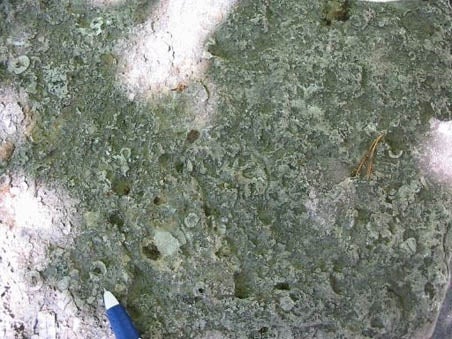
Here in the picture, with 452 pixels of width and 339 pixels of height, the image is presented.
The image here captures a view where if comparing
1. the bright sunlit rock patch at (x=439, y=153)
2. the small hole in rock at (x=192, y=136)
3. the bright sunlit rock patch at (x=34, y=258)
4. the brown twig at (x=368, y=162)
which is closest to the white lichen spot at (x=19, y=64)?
the bright sunlit rock patch at (x=34, y=258)

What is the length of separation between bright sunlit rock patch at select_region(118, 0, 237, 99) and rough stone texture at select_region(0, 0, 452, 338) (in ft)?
0.10

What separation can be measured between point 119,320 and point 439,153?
0.79 meters

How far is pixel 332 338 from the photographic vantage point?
1405 millimetres

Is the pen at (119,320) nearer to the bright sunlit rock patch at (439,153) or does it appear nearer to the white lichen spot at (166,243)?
the white lichen spot at (166,243)

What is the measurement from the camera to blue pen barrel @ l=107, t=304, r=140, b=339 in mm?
1379

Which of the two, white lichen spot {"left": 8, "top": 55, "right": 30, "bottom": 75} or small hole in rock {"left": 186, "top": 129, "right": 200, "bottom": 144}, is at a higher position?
white lichen spot {"left": 8, "top": 55, "right": 30, "bottom": 75}

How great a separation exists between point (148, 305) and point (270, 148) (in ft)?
1.42

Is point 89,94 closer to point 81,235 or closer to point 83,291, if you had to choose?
point 81,235

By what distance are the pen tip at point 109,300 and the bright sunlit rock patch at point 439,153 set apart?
0.74 metres

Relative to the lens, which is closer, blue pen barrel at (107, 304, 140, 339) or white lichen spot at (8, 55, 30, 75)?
blue pen barrel at (107, 304, 140, 339)

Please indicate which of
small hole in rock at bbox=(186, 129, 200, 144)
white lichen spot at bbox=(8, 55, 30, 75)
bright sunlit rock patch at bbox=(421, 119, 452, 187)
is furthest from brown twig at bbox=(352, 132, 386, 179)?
white lichen spot at bbox=(8, 55, 30, 75)

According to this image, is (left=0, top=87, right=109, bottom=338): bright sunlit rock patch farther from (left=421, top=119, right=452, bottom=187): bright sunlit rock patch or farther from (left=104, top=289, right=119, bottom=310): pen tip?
(left=421, top=119, right=452, bottom=187): bright sunlit rock patch

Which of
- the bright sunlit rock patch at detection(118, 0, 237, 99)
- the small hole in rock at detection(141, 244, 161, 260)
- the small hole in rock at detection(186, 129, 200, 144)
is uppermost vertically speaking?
the bright sunlit rock patch at detection(118, 0, 237, 99)

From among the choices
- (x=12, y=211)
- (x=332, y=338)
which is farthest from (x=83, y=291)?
(x=332, y=338)
